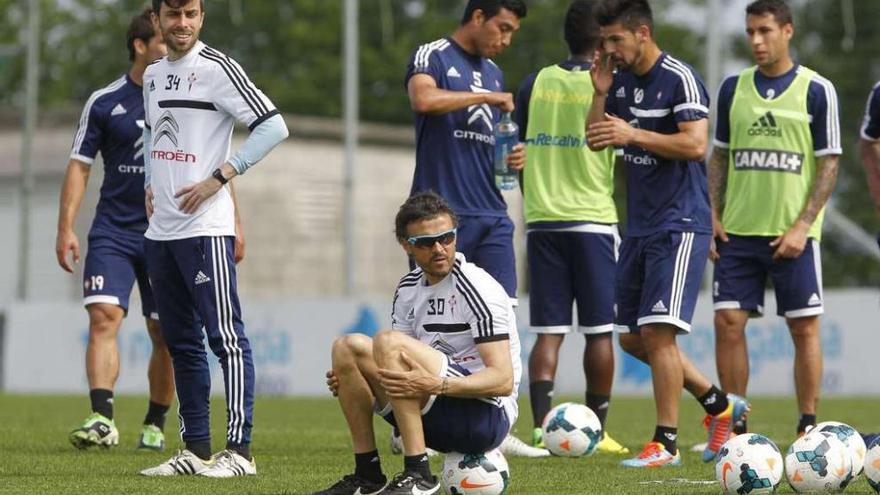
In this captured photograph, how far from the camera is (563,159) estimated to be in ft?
35.7

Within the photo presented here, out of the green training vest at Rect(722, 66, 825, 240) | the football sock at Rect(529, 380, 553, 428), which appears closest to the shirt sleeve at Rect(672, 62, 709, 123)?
the green training vest at Rect(722, 66, 825, 240)

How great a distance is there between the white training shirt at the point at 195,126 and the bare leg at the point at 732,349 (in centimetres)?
349

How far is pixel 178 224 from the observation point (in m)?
8.68

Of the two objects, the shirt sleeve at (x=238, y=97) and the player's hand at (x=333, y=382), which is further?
the shirt sleeve at (x=238, y=97)

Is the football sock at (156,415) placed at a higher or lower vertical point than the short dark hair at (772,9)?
lower

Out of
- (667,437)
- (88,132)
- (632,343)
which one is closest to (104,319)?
(88,132)

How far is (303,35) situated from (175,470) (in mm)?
39966

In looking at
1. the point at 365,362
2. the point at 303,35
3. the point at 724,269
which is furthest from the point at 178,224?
the point at 303,35

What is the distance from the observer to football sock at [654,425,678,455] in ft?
30.7

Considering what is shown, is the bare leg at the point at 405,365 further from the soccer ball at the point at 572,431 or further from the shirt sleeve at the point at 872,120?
the shirt sleeve at the point at 872,120

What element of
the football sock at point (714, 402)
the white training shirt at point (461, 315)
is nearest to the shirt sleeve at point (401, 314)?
the white training shirt at point (461, 315)

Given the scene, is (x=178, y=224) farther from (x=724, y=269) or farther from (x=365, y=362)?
(x=724, y=269)

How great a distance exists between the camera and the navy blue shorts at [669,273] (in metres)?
9.52

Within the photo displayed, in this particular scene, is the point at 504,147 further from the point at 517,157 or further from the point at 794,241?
the point at 794,241
